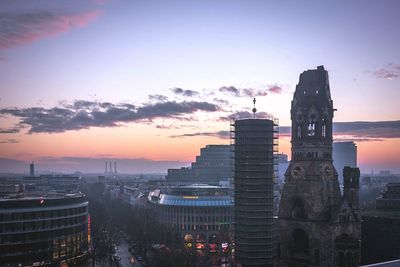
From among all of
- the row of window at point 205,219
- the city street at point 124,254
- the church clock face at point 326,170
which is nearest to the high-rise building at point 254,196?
the church clock face at point 326,170

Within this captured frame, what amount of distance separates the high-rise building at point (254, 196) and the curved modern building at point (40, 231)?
42.7 metres

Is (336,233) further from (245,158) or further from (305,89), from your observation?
(245,158)

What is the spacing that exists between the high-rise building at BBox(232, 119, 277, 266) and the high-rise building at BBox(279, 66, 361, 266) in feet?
91.9

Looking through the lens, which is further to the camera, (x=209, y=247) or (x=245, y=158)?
(x=209, y=247)

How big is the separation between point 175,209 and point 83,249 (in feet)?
133

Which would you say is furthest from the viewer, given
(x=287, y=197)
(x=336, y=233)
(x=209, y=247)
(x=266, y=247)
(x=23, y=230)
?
(x=209, y=247)

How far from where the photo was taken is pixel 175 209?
5994 inches

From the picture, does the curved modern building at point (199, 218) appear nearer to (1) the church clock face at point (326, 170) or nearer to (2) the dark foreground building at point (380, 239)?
(2) the dark foreground building at point (380, 239)

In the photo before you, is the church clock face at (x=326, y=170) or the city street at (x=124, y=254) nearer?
the church clock face at (x=326, y=170)

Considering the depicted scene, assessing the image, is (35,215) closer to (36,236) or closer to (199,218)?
(36,236)

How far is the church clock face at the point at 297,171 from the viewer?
65.3 metres

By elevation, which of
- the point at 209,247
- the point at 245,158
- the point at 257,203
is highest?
the point at 245,158

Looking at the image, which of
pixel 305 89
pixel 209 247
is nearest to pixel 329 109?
pixel 305 89

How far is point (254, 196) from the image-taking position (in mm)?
96000
